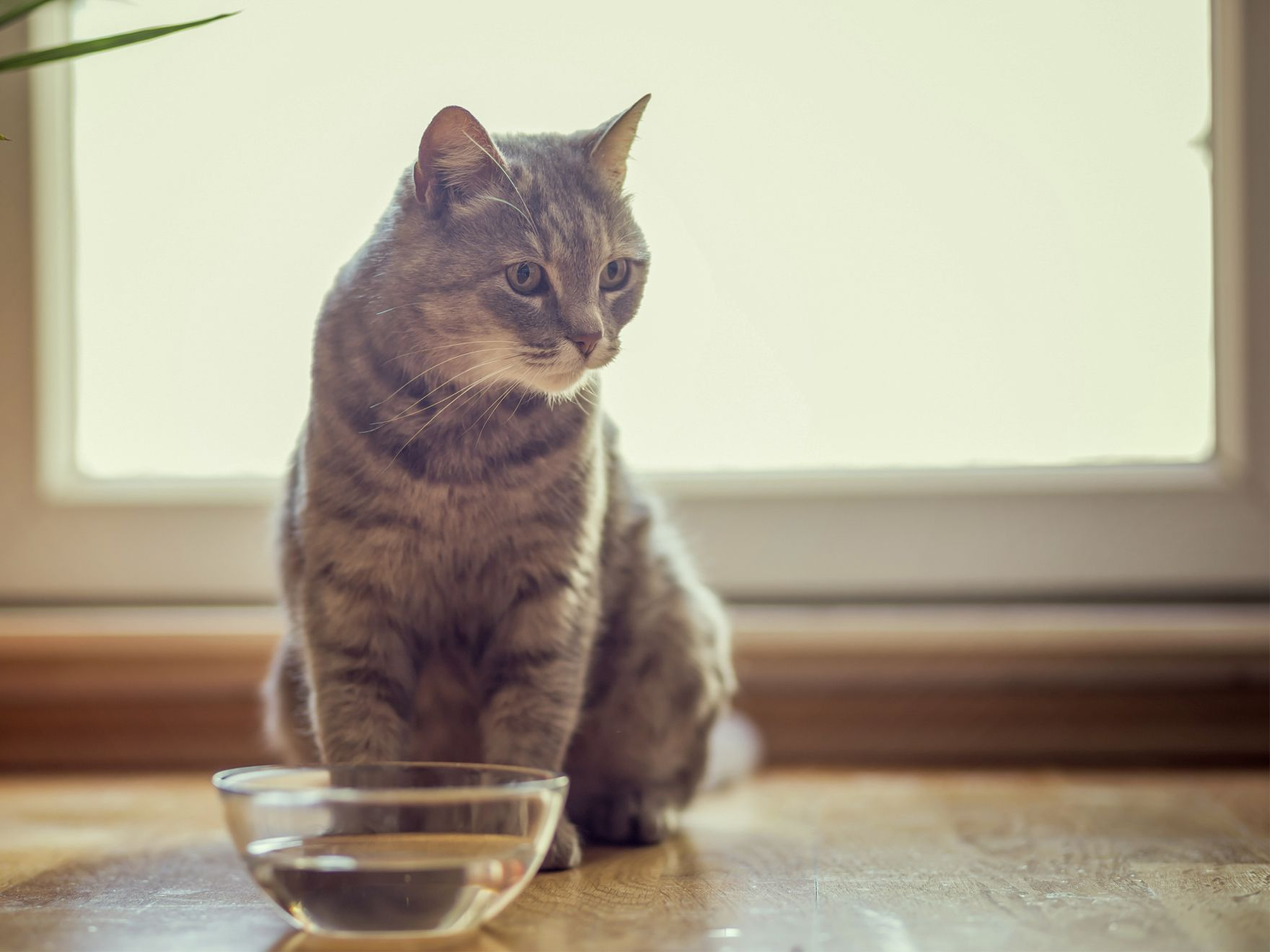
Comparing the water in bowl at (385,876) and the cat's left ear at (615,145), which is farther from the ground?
the cat's left ear at (615,145)

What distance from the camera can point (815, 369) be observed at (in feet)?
4.95

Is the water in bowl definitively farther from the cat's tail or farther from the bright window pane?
the bright window pane

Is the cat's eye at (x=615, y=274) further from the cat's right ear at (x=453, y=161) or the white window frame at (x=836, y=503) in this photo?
the white window frame at (x=836, y=503)

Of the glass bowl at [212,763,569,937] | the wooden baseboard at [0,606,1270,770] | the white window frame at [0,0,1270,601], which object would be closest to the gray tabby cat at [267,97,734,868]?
→ the glass bowl at [212,763,569,937]

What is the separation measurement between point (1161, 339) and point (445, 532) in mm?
1013

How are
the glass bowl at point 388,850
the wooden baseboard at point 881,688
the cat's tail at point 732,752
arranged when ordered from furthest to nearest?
the wooden baseboard at point 881,688
the cat's tail at point 732,752
the glass bowl at point 388,850

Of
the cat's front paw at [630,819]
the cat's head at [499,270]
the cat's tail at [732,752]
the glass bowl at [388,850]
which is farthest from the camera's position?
the cat's tail at [732,752]

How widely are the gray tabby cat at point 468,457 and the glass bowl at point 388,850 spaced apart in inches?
10.0

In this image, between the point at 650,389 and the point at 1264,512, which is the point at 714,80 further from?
the point at 1264,512

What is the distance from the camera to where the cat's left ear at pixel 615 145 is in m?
0.99

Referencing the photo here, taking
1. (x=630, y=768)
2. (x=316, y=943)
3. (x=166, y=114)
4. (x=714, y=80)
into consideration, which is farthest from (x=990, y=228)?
(x=316, y=943)

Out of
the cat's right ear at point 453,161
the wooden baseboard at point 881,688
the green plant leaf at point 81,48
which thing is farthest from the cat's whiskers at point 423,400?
the wooden baseboard at point 881,688

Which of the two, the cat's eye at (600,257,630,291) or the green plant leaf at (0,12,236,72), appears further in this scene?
the cat's eye at (600,257,630,291)

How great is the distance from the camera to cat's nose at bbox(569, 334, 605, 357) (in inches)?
36.8
